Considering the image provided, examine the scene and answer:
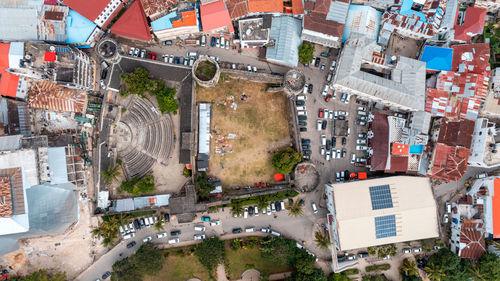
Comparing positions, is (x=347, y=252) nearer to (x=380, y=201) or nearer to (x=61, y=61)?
(x=380, y=201)

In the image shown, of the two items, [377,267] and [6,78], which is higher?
[6,78]

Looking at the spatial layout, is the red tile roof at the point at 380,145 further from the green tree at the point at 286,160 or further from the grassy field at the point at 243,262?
the grassy field at the point at 243,262

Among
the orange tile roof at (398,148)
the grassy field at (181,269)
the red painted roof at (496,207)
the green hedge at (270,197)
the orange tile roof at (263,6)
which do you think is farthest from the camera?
the grassy field at (181,269)

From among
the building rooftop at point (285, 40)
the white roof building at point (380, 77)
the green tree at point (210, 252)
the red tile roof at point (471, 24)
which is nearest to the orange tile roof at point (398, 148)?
the white roof building at point (380, 77)

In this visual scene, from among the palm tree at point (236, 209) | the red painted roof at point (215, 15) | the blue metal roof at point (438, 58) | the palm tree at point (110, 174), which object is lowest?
the palm tree at point (236, 209)

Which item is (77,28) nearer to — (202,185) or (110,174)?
(110,174)

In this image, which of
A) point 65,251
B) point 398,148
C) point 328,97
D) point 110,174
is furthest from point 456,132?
point 65,251
